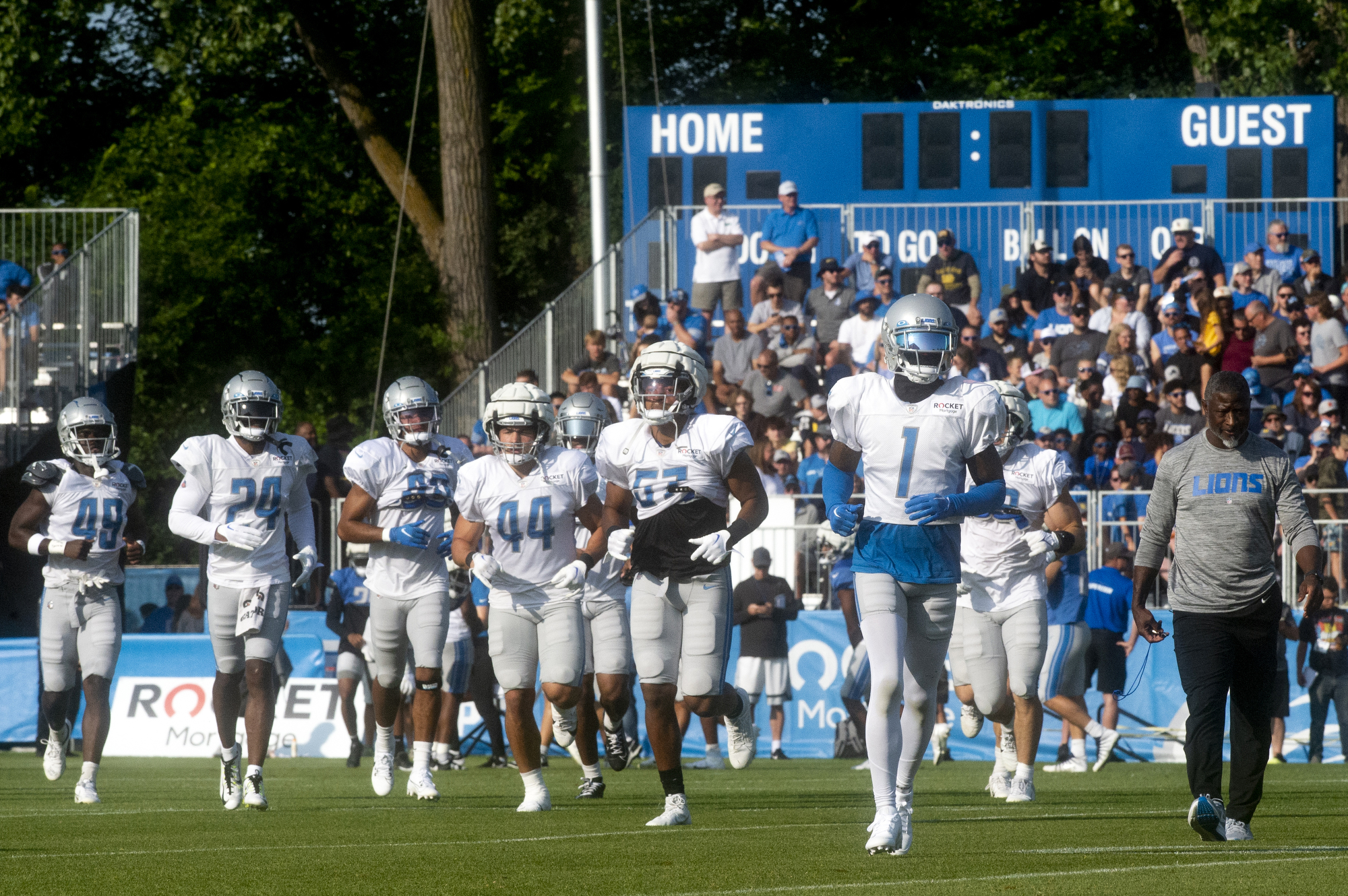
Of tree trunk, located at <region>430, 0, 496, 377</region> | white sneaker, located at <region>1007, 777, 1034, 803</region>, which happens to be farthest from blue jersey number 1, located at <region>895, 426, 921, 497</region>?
tree trunk, located at <region>430, 0, 496, 377</region>

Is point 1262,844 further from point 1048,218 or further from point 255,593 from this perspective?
point 1048,218

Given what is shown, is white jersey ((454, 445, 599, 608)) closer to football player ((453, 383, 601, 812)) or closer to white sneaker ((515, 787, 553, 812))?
football player ((453, 383, 601, 812))

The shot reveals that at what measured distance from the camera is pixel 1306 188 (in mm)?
21688

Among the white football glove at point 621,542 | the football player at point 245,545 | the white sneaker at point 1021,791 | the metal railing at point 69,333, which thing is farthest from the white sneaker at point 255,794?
the metal railing at point 69,333

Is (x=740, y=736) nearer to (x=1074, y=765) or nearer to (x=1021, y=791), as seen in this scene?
(x=1021, y=791)

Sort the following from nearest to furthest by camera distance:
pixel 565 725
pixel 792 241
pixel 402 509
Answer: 1. pixel 565 725
2. pixel 402 509
3. pixel 792 241

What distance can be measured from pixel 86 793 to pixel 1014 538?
5019mm

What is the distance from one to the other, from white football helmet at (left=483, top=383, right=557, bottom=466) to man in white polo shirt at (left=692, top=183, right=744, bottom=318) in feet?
32.8

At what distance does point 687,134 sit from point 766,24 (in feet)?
34.3

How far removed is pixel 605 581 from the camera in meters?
9.60

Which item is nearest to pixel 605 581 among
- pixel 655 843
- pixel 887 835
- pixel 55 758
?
pixel 655 843

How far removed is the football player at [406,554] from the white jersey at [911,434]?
335 cm

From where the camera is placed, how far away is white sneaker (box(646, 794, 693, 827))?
27.1ft

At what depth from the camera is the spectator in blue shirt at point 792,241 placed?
19516 mm
